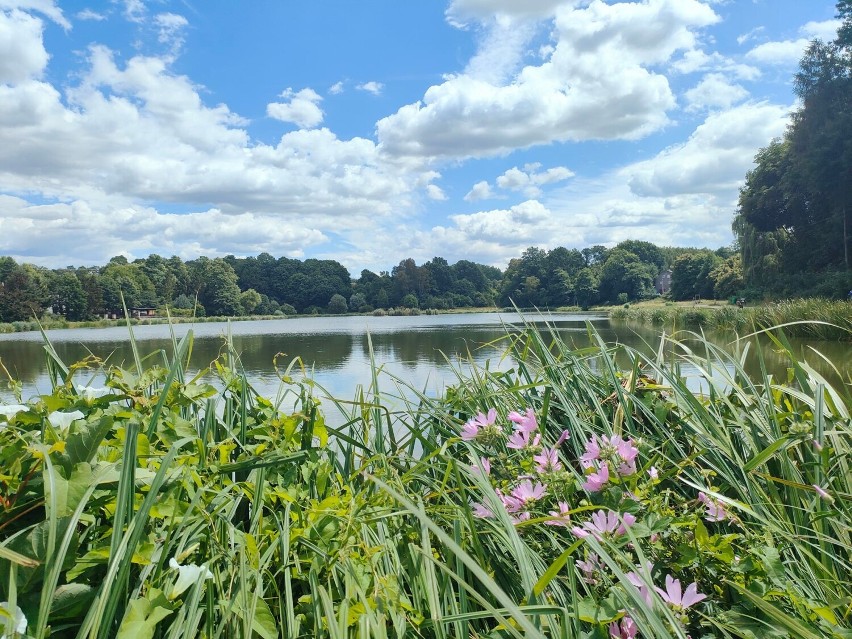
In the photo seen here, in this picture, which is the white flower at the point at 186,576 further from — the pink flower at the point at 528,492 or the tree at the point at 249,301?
the tree at the point at 249,301

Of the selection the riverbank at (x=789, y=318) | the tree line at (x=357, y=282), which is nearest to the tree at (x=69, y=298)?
the tree line at (x=357, y=282)

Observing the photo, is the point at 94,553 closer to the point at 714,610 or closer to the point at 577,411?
the point at 714,610

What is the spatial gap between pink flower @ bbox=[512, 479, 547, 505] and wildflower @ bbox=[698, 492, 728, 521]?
32 centimetres

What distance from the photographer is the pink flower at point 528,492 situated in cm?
99

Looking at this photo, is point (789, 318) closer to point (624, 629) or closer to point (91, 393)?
point (624, 629)

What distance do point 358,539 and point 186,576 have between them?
0.28 meters

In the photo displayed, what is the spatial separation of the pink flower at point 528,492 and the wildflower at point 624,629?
0.24m

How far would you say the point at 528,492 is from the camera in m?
1.00

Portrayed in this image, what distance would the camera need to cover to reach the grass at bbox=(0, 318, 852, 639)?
0.69 m

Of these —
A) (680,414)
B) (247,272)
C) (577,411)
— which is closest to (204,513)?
(577,411)

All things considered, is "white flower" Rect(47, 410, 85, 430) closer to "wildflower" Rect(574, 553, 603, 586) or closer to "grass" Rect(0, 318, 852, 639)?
"grass" Rect(0, 318, 852, 639)

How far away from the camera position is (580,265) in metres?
67.2

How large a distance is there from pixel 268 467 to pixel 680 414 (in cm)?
105

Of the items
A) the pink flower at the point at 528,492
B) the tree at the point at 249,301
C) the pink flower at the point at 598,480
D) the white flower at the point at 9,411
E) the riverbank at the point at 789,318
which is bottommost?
the riverbank at the point at 789,318
